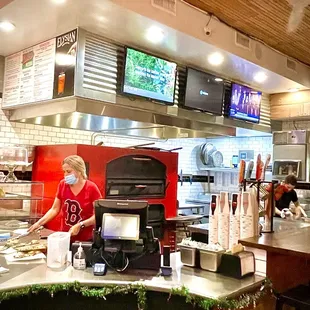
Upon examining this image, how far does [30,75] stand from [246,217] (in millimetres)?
2985

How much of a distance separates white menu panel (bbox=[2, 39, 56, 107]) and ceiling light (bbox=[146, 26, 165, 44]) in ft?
3.37

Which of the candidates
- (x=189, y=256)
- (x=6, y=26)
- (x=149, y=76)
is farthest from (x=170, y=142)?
(x=189, y=256)

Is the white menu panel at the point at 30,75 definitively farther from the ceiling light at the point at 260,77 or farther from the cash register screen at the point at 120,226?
the ceiling light at the point at 260,77

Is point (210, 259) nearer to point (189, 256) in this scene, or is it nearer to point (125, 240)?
point (189, 256)

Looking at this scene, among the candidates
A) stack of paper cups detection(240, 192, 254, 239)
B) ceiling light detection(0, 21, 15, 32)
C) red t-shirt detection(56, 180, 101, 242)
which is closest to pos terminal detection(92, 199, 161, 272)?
stack of paper cups detection(240, 192, 254, 239)

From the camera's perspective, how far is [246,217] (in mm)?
2654

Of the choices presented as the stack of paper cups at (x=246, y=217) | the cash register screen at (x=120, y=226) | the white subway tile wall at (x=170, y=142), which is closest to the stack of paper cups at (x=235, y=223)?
the stack of paper cups at (x=246, y=217)

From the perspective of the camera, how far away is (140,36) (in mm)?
3883

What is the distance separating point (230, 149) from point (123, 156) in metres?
3.98

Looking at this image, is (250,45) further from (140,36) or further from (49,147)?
(49,147)

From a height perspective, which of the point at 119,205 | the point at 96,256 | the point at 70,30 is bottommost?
the point at 96,256

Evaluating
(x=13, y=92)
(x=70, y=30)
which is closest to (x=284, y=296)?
(x=70, y=30)

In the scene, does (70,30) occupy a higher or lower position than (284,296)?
higher

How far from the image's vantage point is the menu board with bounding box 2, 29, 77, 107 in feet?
12.3
